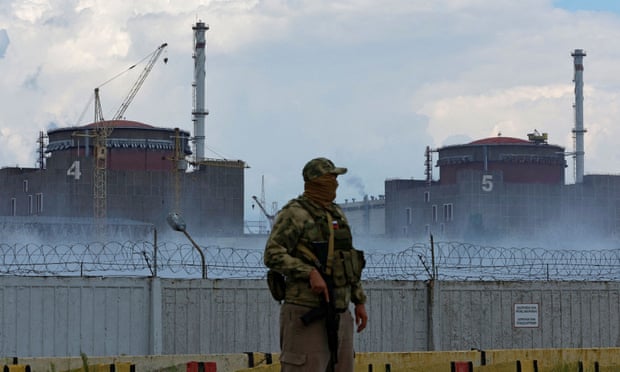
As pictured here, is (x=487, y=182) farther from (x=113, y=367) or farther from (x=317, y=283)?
(x=317, y=283)

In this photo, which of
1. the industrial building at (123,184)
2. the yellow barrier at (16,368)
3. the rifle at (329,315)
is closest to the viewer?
the rifle at (329,315)

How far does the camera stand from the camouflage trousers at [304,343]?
902cm

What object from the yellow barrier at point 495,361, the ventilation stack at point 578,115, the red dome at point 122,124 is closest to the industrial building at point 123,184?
the red dome at point 122,124

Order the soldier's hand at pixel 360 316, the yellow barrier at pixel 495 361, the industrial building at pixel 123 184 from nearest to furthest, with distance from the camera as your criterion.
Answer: the soldier's hand at pixel 360 316
the yellow barrier at pixel 495 361
the industrial building at pixel 123 184

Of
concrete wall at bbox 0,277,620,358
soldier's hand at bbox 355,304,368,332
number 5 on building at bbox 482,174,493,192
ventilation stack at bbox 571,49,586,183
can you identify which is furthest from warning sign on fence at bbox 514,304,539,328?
ventilation stack at bbox 571,49,586,183

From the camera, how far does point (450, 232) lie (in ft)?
354

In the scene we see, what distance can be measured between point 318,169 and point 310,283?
2.88ft

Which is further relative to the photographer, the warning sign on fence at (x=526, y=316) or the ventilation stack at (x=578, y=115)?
the ventilation stack at (x=578, y=115)

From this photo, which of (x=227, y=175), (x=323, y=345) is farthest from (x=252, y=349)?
(x=227, y=175)

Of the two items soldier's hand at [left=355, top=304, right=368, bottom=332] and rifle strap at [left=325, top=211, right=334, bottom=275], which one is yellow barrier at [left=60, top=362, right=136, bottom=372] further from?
rifle strap at [left=325, top=211, right=334, bottom=275]

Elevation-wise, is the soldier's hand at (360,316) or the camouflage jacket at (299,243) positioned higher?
the camouflage jacket at (299,243)

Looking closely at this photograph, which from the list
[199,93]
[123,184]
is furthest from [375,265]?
[199,93]

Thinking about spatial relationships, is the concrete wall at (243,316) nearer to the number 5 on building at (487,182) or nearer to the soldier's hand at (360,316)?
the soldier's hand at (360,316)

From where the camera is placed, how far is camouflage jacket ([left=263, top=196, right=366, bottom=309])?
29.3 ft
